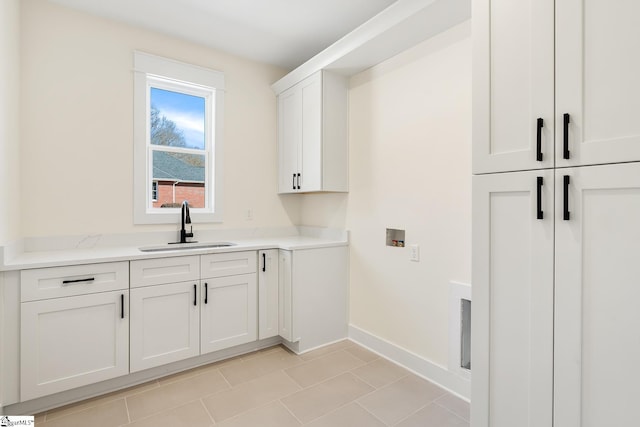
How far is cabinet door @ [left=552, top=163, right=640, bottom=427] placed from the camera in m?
1.09

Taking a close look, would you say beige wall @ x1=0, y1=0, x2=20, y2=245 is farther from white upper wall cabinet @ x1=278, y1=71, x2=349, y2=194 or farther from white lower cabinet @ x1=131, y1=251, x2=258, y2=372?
white upper wall cabinet @ x1=278, y1=71, x2=349, y2=194

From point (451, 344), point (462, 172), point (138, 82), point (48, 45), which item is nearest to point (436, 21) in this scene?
point (462, 172)

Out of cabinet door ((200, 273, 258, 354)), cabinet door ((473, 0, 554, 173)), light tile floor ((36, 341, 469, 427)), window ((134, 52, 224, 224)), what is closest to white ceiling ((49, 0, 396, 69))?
window ((134, 52, 224, 224))

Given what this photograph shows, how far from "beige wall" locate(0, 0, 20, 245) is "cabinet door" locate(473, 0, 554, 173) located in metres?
2.68

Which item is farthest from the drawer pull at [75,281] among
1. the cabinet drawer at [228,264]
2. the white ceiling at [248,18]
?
the white ceiling at [248,18]

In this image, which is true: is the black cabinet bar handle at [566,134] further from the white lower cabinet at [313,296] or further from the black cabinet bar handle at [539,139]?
the white lower cabinet at [313,296]

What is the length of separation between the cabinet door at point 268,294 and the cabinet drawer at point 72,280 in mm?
1030

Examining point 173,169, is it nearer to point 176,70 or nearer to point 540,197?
point 176,70

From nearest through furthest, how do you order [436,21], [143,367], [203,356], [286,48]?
[436,21], [143,367], [203,356], [286,48]

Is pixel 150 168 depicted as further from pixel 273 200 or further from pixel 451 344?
pixel 451 344

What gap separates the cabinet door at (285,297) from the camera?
2.78 metres

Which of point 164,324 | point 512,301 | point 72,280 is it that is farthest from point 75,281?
point 512,301

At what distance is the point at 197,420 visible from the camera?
1916 millimetres

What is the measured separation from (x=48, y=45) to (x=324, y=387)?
10.6 feet
